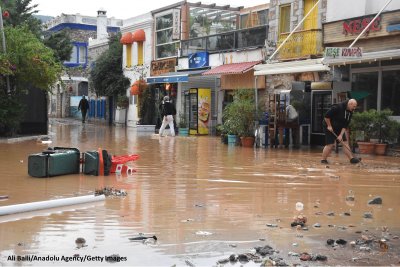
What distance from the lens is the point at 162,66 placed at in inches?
1217

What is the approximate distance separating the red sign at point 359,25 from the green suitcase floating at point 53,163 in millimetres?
9921

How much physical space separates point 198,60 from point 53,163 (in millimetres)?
17478

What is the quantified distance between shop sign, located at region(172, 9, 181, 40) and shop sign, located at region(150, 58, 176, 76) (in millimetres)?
1260

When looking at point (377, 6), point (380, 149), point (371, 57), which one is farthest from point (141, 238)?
point (377, 6)

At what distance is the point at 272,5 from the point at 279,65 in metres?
5.13

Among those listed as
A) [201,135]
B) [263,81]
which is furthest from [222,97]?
[263,81]

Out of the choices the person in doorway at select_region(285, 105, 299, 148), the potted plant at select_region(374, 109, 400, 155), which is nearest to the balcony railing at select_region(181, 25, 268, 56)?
the person in doorway at select_region(285, 105, 299, 148)

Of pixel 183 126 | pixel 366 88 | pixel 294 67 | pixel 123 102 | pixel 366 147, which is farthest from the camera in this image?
pixel 123 102

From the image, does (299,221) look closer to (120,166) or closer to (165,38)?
(120,166)

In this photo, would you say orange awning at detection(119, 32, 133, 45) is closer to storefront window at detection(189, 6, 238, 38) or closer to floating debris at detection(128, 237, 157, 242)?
storefront window at detection(189, 6, 238, 38)

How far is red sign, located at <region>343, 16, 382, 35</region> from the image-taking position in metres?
16.2

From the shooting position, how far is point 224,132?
65.0 feet

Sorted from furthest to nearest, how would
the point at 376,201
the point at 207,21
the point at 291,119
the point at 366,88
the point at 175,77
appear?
the point at 207,21 < the point at 175,77 < the point at 291,119 < the point at 366,88 < the point at 376,201

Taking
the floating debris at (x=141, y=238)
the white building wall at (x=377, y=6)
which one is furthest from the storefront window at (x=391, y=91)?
the floating debris at (x=141, y=238)
